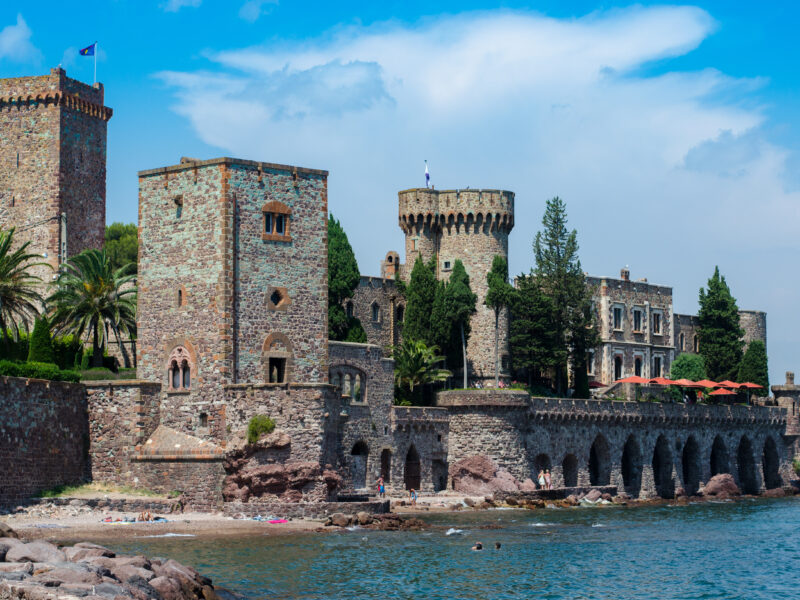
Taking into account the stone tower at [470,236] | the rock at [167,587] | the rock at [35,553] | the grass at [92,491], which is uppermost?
the stone tower at [470,236]

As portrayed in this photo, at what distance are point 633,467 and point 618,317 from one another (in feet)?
56.9

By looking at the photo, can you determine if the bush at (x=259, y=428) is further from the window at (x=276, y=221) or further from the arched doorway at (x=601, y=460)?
the arched doorway at (x=601, y=460)

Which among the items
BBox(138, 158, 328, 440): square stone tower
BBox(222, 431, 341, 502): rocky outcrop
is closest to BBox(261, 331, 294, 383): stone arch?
BBox(138, 158, 328, 440): square stone tower

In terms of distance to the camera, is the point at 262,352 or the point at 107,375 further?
the point at 107,375

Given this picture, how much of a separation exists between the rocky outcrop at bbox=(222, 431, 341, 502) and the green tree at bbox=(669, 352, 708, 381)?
52.6m

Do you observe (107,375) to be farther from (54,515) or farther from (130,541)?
(130,541)

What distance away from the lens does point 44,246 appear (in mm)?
69125

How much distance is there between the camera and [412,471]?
68438mm

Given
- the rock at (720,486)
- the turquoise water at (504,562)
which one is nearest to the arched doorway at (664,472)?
the rock at (720,486)

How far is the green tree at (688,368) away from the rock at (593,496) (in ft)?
80.9

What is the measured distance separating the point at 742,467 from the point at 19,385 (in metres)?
57.5

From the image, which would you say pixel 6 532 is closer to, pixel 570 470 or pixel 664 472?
pixel 570 470

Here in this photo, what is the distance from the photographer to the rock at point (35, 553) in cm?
3089

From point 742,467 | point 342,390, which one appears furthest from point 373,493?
point 742,467
